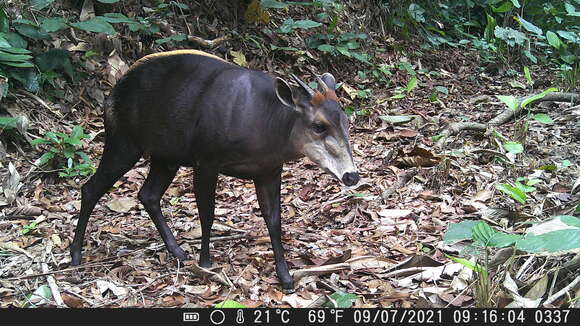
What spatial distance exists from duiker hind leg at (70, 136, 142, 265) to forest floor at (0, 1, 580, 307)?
209mm

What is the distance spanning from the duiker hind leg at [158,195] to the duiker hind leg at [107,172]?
0.28m

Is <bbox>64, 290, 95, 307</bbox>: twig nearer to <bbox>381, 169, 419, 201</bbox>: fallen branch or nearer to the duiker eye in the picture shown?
the duiker eye

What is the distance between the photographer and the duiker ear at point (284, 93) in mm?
3883

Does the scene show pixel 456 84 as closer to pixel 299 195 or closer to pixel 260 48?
pixel 260 48

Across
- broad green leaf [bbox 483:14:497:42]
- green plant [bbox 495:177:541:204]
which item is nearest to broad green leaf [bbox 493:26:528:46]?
broad green leaf [bbox 483:14:497:42]

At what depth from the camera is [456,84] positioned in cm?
994

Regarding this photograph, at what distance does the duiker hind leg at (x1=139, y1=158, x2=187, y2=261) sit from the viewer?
4.72m

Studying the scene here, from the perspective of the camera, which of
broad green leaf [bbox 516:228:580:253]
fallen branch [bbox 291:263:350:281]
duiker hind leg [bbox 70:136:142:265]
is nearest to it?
broad green leaf [bbox 516:228:580:253]

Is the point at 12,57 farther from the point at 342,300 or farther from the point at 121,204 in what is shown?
the point at 342,300

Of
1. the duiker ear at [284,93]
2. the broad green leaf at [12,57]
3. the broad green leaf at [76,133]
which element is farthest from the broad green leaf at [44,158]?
the duiker ear at [284,93]

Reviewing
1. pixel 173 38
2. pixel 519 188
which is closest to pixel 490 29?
pixel 173 38

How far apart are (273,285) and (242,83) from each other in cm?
143

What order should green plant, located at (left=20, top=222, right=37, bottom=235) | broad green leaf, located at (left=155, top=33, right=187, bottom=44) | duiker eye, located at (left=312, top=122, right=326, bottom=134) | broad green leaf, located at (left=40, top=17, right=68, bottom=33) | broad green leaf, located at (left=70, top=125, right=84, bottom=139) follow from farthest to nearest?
broad green leaf, located at (left=155, top=33, right=187, bottom=44) → broad green leaf, located at (left=40, top=17, right=68, bottom=33) → broad green leaf, located at (left=70, top=125, right=84, bottom=139) → green plant, located at (left=20, top=222, right=37, bottom=235) → duiker eye, located at (left=312, top=122, right=326, bottom=134)

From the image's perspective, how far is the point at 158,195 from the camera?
4.83 metres
